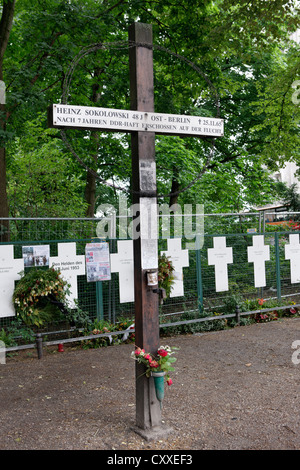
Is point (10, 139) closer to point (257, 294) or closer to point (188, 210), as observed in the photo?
point (257, 294)

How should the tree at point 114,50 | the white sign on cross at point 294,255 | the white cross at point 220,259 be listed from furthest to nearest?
1. the white sign on cross at point 294,255
2. the white cross at point 220,259
3. the tree at point 114,50

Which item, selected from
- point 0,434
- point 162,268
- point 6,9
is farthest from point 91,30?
point 0,434

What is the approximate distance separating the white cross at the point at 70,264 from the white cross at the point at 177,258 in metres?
1.85

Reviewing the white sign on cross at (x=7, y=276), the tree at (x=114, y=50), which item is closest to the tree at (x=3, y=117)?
the tree at (x=114, y=50)

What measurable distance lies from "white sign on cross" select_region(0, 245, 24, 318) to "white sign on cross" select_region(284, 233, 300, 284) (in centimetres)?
687

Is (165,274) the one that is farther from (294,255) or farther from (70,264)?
(294,255)

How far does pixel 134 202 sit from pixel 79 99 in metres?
9.07

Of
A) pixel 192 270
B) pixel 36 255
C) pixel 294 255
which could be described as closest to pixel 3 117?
pixel 36 255

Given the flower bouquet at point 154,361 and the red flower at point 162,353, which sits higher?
the red flower at point 162,353

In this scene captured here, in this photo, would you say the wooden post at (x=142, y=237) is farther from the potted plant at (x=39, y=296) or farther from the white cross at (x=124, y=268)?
the white cross at (x=124, y=268)

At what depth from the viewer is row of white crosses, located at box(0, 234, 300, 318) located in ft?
27.1

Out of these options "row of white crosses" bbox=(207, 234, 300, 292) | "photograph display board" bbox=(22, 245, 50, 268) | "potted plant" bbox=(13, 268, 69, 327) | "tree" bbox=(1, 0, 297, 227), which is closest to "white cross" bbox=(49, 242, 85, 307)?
"photograph display board" bbox=(22, 245, 50, 268)

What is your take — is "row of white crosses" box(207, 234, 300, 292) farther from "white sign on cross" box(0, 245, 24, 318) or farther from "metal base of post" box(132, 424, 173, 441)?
"metal base of post" box(132, 424, 173, 441)

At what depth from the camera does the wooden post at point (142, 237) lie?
15.4 feet
